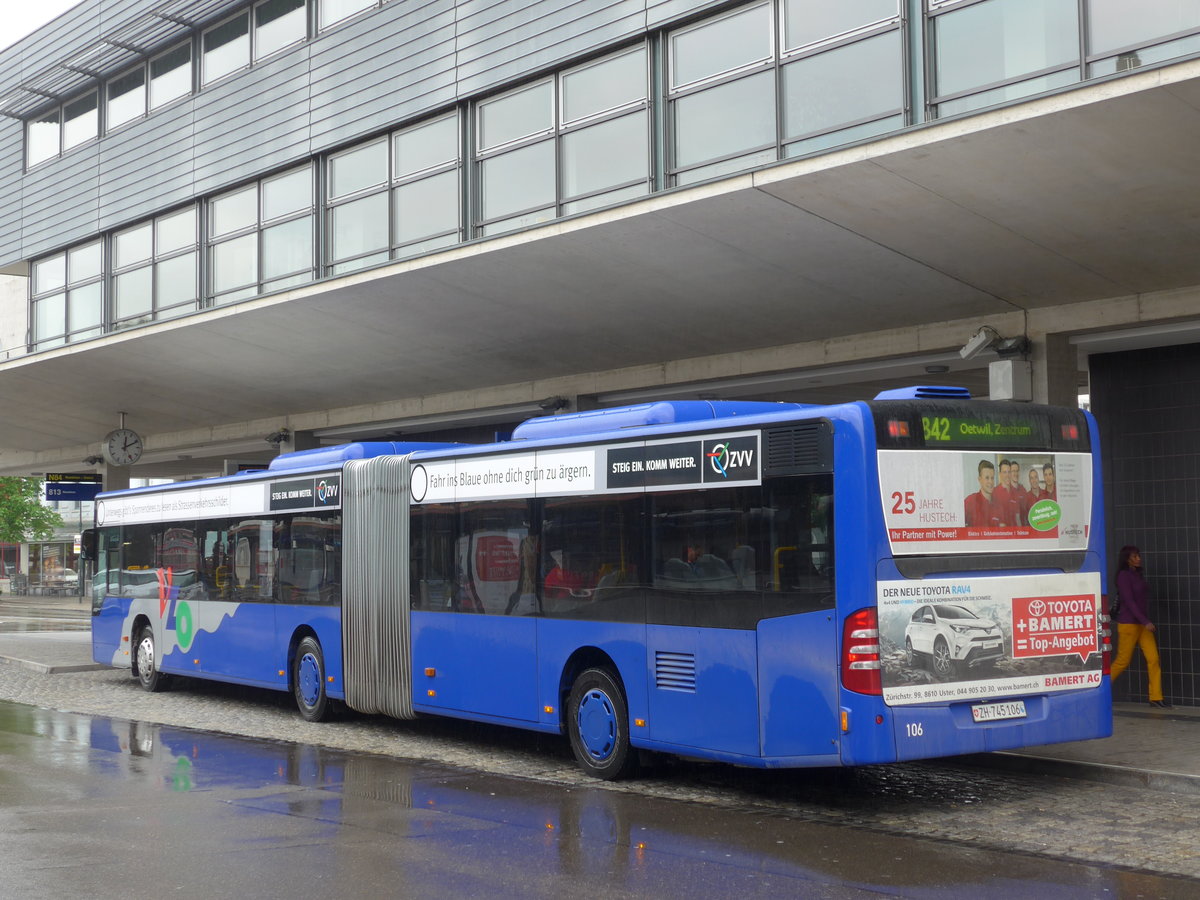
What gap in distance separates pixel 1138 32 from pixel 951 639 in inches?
217

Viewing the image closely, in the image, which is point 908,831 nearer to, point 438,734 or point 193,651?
point 438,734

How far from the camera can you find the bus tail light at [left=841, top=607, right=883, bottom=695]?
8.77m

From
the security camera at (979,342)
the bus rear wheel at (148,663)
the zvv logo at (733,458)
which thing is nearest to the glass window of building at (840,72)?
the security camera at (979,342)

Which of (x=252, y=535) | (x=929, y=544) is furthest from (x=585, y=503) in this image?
(x=252, y=535)

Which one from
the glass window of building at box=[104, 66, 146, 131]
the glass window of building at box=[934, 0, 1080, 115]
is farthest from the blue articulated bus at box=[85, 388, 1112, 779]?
the glass window of building at box=[104, 66, 146, 131]

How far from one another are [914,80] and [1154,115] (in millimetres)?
2895

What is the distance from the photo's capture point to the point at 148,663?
19109 mm

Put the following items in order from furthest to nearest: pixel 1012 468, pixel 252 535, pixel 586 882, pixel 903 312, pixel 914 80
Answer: pixel 252 535, pixel 903 312, pixel 914 80, pixel 1012 468, pixel 586 882

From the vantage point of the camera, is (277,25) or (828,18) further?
(277,25)

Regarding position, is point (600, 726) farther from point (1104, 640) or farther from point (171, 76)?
point (171, 76)

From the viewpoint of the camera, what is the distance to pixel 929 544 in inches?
359

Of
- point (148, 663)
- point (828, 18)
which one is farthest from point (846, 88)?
point (148, 663)

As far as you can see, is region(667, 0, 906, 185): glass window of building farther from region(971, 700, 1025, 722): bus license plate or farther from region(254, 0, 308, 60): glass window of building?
region(254, 0, 308, 60): glass window of building

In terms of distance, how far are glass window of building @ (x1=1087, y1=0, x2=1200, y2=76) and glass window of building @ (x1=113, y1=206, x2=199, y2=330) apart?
53.0 feet
